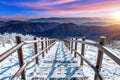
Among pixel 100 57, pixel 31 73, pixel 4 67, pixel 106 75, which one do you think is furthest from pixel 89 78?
pixel 4 67

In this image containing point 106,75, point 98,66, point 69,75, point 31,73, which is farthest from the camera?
point 106,75

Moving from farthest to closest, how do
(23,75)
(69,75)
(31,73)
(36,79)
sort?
(31,73), (69,75), (36,79), (23,75)

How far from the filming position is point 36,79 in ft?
16.6

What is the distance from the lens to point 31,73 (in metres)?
5.86

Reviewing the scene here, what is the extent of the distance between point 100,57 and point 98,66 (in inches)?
8.9

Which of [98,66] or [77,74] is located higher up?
[98,66]

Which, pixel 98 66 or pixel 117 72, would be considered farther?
pixel 117 72

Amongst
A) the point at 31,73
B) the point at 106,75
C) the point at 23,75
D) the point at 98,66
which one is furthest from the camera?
the point at 106,75

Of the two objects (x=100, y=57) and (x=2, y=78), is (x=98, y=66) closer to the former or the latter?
(x=100, y=57)

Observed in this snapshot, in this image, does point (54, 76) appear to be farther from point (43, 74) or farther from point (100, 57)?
point (100, 57)

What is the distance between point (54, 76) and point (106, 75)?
225cm

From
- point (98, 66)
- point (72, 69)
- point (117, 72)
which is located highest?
point (98, 66)

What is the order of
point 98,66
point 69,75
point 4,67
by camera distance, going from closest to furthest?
1. point 98,66
2. point 69,75
3. point 4,67

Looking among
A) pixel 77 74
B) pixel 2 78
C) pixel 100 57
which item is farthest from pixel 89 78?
pixel 2 78
